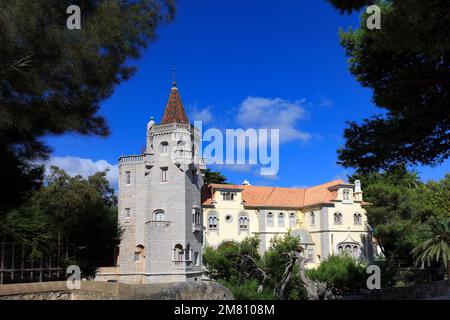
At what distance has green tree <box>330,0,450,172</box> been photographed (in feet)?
39.6

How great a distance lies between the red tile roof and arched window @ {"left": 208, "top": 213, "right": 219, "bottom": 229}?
1.25 m

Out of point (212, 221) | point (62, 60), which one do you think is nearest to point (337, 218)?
point (212, 221)

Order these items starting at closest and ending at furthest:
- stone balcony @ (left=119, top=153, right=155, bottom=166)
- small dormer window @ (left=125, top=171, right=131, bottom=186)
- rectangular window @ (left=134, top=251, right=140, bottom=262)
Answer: rectangular window @ (left=134, top=251, right=140, bottom=262) < stone balcony @ (left=119, top=153, right=155, bottom=166) < small dormer window @ (left=125, top=171, right=131, bottom=186)

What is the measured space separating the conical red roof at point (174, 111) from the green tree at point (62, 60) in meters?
23.1

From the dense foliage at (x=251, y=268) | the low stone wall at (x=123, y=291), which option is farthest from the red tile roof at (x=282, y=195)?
the low stone wall at (x=123, y=291)

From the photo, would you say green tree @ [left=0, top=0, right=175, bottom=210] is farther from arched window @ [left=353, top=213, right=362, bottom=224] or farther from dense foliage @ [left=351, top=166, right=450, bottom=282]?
arched window @ [left=353, top=213, right=362, bottom=224]

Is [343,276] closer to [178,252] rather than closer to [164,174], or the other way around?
[178,252]

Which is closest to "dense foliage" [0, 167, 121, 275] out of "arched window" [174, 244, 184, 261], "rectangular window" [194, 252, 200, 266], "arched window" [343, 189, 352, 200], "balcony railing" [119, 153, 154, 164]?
"balcony railing" [119, 153, 154, 164]

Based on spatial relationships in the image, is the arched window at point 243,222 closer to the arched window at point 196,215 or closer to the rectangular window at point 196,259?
the arched window at point 196,215

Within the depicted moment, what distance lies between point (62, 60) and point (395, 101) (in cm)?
922

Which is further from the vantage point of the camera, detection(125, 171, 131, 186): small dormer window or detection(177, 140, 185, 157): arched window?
detection(125, 171, 131, 186): small dormer window

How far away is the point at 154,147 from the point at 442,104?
26.1m

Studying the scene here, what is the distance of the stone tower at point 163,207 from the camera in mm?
33312
